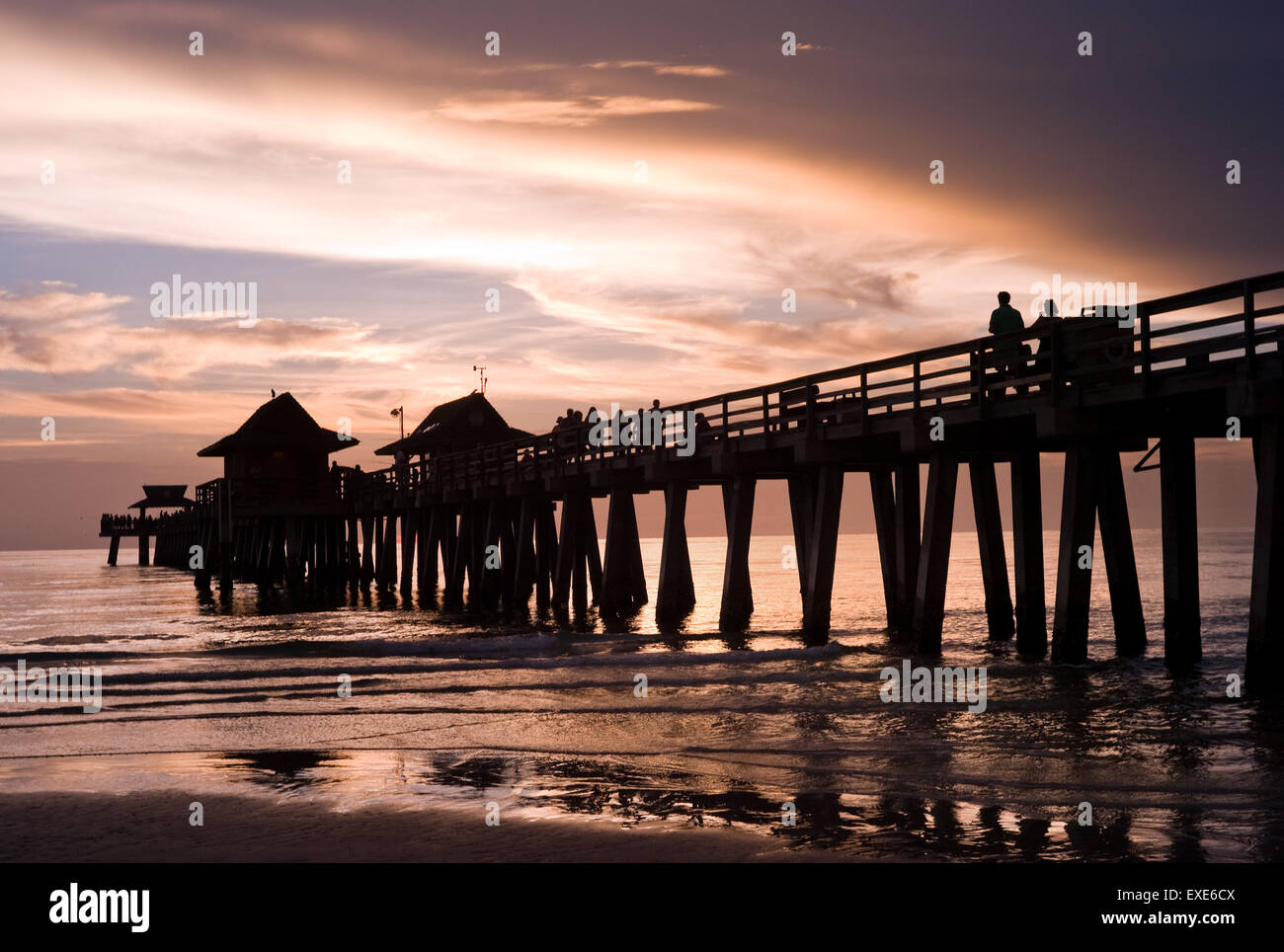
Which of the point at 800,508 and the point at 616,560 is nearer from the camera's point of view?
the point at 800,508

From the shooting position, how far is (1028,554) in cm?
1838

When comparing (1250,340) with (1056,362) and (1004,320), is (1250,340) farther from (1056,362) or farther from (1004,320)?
(1004,320)

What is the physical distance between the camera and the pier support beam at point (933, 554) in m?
17.2

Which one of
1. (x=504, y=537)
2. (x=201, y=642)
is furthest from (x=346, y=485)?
(x=201, y=642)

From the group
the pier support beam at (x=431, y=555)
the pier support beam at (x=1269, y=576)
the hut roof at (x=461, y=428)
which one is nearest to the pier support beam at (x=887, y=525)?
the pier support beam at (x=1269, y=576)

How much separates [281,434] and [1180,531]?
5150cm

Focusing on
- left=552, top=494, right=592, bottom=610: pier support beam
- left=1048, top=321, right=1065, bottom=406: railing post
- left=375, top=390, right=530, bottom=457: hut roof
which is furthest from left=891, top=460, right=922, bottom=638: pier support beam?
left=375, top=390, right=530, bottom=457: hut roof

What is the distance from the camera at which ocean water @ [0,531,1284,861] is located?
802 cm

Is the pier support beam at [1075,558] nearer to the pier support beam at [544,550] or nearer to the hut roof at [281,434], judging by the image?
the pier support beam at [544,550]

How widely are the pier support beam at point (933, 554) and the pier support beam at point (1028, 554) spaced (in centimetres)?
120

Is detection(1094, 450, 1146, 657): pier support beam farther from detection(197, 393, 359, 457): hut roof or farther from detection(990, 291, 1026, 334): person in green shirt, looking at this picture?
detection(197, 393, 359, 457): hut roof

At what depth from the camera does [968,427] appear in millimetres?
16609

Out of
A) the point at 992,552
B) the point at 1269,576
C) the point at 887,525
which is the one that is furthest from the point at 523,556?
the point at 1269,576

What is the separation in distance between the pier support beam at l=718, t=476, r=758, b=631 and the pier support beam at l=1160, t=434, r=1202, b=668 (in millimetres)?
7833
